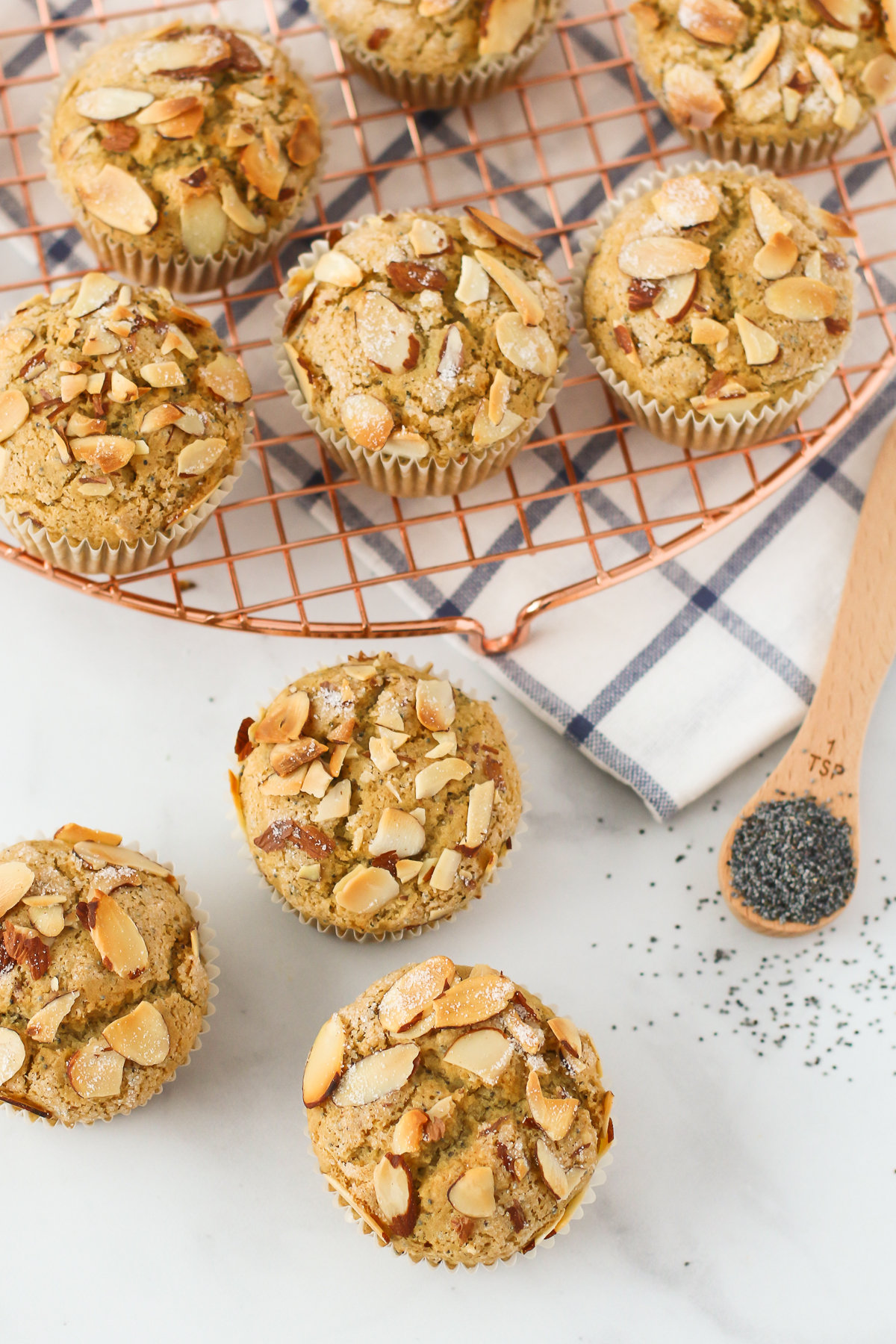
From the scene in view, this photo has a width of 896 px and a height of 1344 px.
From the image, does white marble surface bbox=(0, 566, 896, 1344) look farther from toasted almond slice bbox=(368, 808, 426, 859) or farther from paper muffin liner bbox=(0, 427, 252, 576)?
toasted almond slice bbox=(368, 808, 426, 859)

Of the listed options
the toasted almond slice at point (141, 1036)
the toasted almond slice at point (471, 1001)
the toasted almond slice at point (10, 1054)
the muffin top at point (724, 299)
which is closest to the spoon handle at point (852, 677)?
the muffin top at point (724, 299)

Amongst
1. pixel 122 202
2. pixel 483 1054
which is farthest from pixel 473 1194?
pixel 122 202

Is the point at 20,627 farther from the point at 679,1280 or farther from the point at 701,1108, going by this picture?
the point at 679,1280

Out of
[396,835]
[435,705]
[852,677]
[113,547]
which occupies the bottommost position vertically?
[852,677]

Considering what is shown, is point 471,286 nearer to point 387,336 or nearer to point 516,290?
point 516,290

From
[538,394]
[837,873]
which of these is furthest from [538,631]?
[837,873]
